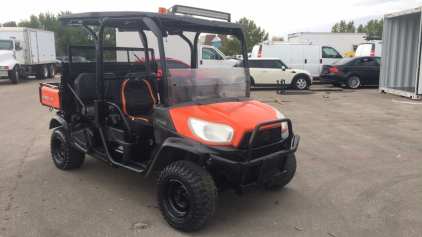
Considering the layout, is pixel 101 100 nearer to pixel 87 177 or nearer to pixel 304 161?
pixel 87 177

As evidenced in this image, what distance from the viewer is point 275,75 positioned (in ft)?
53.2

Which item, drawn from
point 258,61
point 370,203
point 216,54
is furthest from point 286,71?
point 370,203

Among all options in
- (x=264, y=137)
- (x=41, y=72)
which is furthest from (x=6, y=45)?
(x=264, y=137)

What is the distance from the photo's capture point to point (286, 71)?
16.2m

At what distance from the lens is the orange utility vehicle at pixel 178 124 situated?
11.1ft

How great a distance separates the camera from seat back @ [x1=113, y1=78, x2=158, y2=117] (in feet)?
14.5

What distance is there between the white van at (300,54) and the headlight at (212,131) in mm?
15229

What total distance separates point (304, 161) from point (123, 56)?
334cm

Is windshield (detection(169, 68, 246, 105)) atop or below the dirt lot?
atop

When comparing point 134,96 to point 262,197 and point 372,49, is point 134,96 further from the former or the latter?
point 372,49

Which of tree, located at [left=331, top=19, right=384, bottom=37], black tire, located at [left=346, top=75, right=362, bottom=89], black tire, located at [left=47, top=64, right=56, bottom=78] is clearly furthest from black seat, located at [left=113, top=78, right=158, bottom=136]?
tree, located at [left=331, top=19, right=384, bottom=37]

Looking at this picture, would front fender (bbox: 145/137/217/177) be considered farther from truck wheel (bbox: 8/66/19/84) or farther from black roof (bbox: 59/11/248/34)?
truck wheel (bbox: 8/66/19/84)

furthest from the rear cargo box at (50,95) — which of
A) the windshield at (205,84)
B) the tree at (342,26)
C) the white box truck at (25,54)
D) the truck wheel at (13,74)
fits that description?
the tree at (342,26)

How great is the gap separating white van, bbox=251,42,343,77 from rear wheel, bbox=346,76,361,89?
7.50 feet
